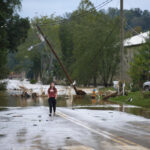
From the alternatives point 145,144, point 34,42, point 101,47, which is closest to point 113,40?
point 101,47

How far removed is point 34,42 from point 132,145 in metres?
105

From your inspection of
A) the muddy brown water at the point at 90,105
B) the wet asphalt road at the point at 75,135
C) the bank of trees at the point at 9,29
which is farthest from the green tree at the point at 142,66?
the wet asphalt road at the point at 75,135

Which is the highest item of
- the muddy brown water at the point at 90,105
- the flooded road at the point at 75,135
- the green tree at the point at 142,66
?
the green tree at the point at 142,66

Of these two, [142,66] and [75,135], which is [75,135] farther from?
[142,66]

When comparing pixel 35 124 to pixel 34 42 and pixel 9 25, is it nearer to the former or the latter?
pixel 9 25

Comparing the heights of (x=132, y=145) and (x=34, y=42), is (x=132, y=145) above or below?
below

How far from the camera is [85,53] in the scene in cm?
6938

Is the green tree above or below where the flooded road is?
above

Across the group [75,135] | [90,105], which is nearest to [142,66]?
[90,105]

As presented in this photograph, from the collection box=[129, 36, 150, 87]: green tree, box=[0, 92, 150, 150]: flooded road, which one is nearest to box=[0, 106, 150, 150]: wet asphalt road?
box=[0, 92, 150, 150]: flooded road

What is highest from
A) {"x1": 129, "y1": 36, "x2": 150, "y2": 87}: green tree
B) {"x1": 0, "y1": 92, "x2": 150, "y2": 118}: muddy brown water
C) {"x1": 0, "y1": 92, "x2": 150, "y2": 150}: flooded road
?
{"x1": 129, "y1": 36, "x2": 150, "y2": 87}: green tree

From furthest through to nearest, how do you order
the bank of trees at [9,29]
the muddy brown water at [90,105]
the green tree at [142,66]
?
1. the green tree at [142,66]
2. the bank of trees at [9,29]
3. the muddy brown water at [90,105]

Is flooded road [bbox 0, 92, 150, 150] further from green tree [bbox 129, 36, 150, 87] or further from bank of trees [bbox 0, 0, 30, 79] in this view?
green tree [bbox 129, 36, 150, 87]

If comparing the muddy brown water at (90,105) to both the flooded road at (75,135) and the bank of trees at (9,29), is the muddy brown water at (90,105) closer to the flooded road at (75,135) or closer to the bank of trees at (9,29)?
the flooded road at (75,135)
